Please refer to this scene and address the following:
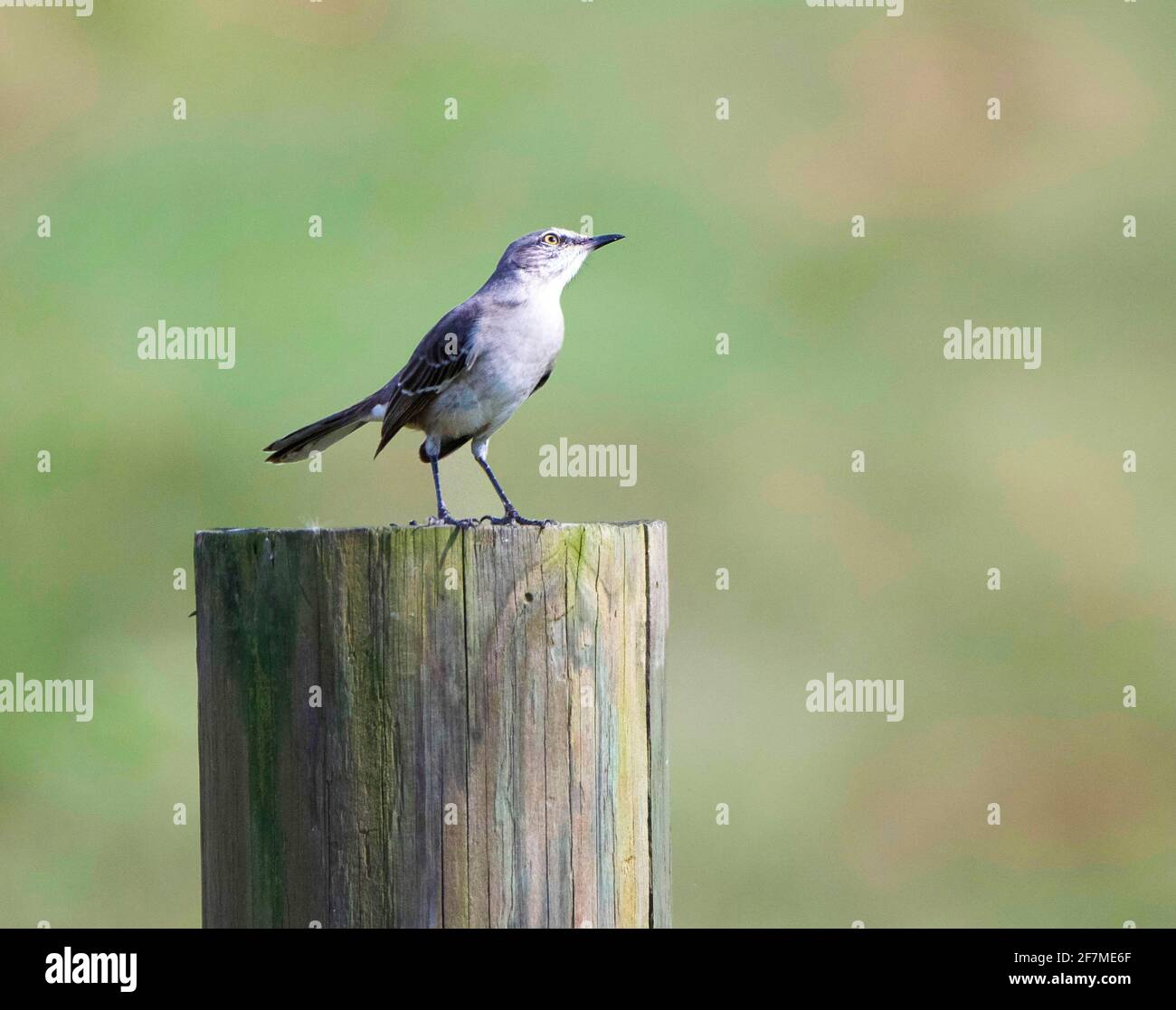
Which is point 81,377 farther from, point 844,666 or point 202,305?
point 844,666

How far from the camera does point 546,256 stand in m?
7.65

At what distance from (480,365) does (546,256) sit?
25.7 inches

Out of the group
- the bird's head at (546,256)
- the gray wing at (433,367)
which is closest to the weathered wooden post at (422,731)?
the gray wing at (433,367)

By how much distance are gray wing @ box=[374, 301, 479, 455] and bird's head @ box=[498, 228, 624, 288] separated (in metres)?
0.31

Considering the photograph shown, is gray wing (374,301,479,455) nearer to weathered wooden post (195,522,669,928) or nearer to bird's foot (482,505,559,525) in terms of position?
bird's foot (482,505,559,525)

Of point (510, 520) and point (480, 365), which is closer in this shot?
point (510, 520)

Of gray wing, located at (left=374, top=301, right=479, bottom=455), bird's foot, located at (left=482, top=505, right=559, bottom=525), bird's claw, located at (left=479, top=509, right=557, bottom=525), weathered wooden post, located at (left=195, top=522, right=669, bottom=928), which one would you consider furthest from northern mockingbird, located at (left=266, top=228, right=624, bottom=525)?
weathered wooden post, located at (left=195, top=522, right=669, bottom=928)

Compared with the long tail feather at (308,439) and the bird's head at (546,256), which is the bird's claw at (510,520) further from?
the bird's head at (546,256)

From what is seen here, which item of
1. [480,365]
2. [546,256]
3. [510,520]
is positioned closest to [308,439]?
[480,365]

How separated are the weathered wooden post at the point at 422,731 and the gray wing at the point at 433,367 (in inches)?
129

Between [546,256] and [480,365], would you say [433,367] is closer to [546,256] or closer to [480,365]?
[480,365]

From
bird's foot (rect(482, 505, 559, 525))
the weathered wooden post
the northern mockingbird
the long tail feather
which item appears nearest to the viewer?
the weathered wooden post

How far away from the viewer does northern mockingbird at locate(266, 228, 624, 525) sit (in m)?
7.40

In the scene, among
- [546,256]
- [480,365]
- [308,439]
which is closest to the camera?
[308,439]
